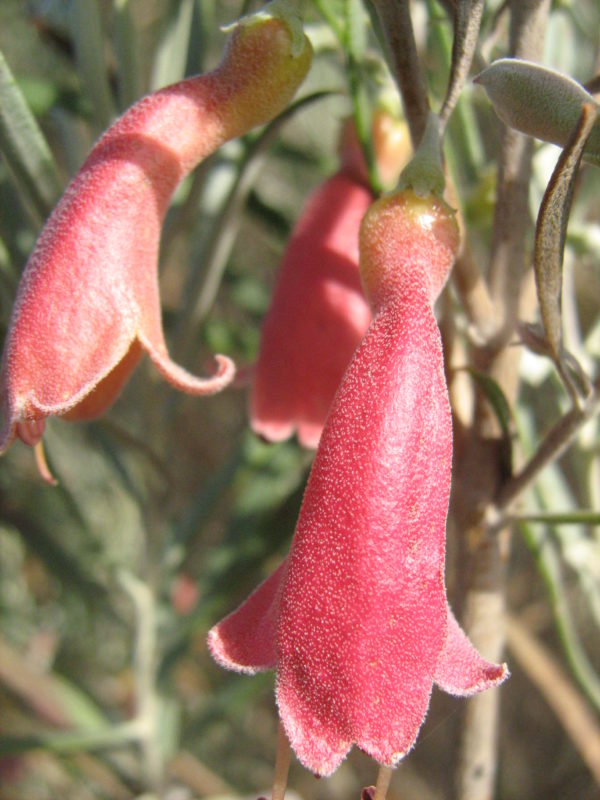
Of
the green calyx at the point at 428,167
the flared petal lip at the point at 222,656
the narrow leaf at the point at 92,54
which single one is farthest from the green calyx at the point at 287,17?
the flared petal lip at the point at 222,656

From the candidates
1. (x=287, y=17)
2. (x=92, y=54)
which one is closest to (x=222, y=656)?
(x=287, y=17)

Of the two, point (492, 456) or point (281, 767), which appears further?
point (492, 456)

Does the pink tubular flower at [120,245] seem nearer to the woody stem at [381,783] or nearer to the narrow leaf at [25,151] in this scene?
the narrow leaf at [25,151]

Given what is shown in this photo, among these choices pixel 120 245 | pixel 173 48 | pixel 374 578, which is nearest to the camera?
pixel 374 578

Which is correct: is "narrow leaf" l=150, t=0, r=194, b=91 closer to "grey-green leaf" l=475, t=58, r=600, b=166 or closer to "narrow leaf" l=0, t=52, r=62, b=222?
"narrow leaf" l=0, t=52, r=62, b=222

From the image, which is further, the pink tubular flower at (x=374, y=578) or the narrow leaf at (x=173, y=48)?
the narrow leaf at (x=173, y=48)

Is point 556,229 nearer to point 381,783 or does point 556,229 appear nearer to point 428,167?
point 428,167
